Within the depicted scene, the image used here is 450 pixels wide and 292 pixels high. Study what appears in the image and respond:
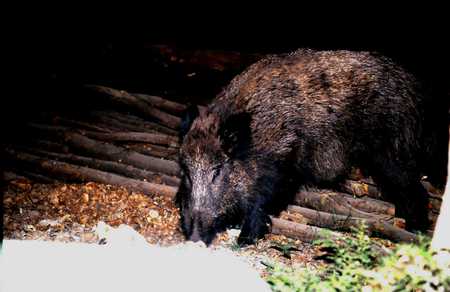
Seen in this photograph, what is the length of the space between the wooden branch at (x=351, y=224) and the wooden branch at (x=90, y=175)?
60.5 inches

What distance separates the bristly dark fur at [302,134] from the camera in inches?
→ 183

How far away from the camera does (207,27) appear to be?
8.45m

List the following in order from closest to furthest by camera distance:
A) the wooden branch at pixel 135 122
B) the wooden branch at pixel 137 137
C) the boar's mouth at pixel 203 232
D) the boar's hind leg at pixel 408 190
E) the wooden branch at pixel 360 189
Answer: the boar's mouth at pixel 203 232 < the boar's hind leg at pixel 408 190 < the wooden branch at pixel 360 189 < the wooden branch at pixel 137 137 < the wooden branch at pixel 135 122

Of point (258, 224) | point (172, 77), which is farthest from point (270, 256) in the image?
point (172, 77)

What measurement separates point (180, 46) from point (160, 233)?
15.1ft

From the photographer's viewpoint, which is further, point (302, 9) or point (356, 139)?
point (302, 9)

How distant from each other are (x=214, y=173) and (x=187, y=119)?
2.74 feet

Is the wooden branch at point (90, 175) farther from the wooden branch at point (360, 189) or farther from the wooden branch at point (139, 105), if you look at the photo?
the wooden branch at point (360, 189)

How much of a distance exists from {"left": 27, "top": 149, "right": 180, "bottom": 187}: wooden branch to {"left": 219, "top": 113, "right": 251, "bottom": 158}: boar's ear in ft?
3.44

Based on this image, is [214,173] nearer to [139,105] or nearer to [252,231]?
[252,231]

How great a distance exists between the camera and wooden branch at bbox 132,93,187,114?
671cm

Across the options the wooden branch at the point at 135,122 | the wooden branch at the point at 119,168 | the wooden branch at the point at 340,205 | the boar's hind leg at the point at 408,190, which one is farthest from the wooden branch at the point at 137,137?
the boar's hind leg at the point at 408,190

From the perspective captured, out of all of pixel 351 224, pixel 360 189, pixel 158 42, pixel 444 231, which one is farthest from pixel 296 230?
pixel 158 42

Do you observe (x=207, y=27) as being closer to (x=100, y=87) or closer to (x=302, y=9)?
(x=302, y=9)
